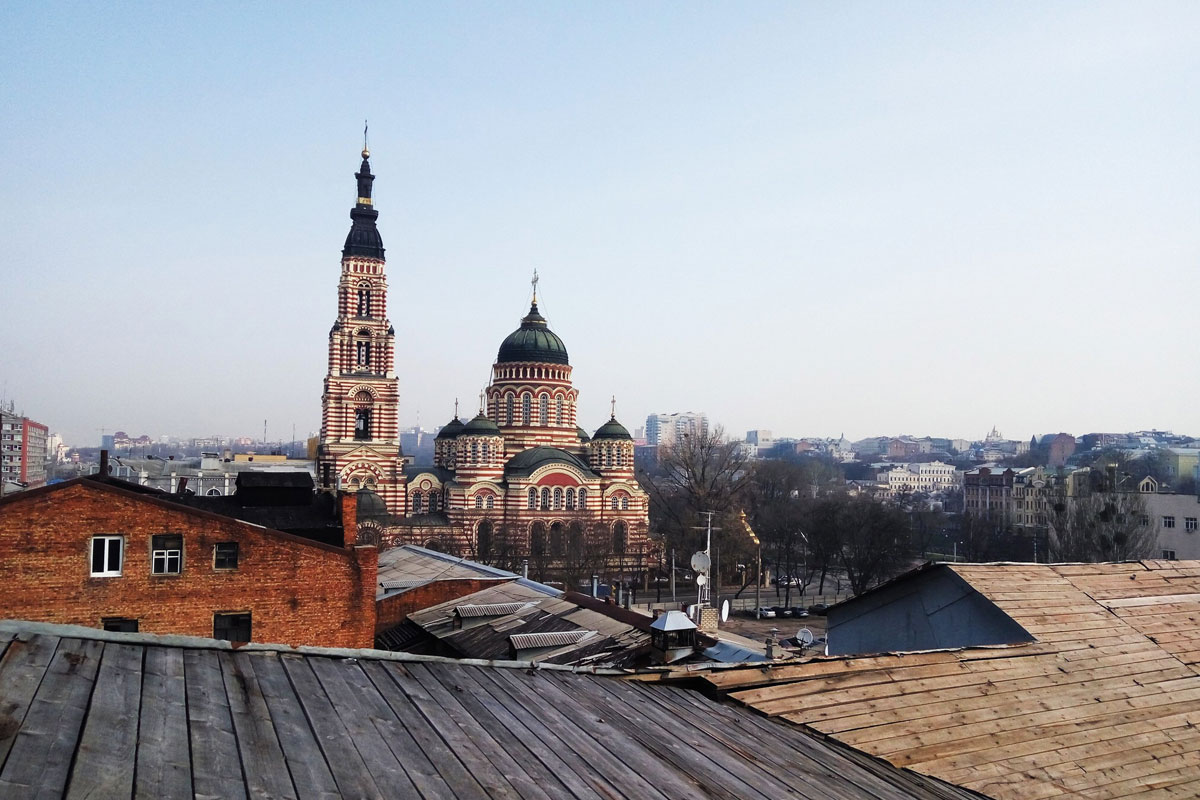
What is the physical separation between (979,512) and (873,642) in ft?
307

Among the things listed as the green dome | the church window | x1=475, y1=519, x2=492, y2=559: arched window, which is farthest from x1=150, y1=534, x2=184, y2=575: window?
the green dome

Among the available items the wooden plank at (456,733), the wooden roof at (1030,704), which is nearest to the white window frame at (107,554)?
the wooden plank at (456,733)

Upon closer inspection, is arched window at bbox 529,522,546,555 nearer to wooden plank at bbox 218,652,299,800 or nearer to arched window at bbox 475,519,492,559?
arched window at bbox 475,519,492,559

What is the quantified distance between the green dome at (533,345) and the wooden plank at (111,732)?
194 ft

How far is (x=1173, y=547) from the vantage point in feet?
158

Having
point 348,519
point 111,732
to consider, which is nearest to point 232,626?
point 348,519

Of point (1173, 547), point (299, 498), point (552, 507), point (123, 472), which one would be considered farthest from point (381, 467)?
point (1173, 547)

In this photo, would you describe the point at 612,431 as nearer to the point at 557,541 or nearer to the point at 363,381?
the point at 557,541

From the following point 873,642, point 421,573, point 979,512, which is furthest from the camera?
point 979,512

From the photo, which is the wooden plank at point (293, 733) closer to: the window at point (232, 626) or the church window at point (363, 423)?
the window at point (232, 626)

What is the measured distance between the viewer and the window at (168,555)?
1902 centimetres

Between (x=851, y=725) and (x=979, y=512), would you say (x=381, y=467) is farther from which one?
(x=979, y=512)

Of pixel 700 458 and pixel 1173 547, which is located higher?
pixel 700 458

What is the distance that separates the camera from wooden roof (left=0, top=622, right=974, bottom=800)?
435 cm
